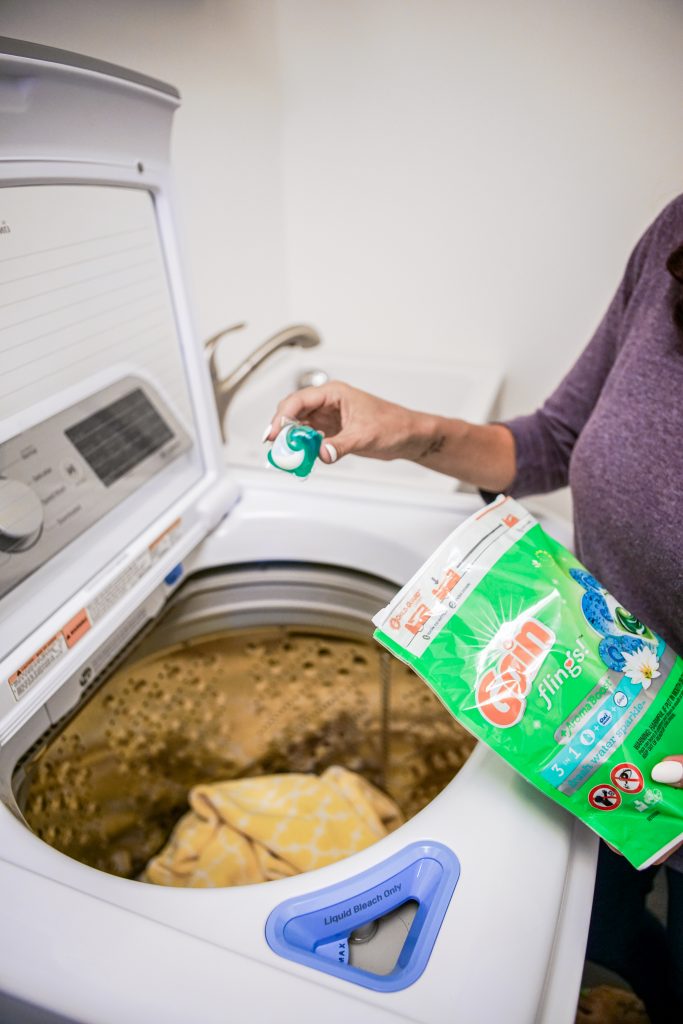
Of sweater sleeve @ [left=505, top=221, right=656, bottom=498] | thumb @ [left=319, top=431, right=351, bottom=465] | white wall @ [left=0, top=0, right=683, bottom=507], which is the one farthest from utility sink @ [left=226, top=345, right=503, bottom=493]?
thumb @ [left=319, top=431, right=351, bottom=465]

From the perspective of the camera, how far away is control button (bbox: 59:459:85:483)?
2.15ft

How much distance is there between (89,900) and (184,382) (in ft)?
1.97

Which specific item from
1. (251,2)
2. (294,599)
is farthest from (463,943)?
(251,2)

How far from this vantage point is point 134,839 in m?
0.87

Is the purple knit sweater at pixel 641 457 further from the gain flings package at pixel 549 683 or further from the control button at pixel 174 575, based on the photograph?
the control button at pixel 174 575

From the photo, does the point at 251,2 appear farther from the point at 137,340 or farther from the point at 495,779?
the point at 495,779

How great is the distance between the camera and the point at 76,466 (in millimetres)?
674

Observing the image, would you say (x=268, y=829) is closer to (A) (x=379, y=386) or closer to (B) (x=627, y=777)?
(B) (x=627, y=777)

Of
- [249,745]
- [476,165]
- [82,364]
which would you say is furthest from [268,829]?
[476,165]

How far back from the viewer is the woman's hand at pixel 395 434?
0.67 m

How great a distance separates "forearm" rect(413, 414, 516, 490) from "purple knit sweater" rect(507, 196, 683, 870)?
116 mm

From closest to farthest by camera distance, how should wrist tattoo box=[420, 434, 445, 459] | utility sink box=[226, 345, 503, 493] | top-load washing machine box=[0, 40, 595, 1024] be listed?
top-load washing machine box=[0, 40, 595, 1024] < wrist tattoo box=[420, 434, 445, 459] < utility sink box=[226, 345, 503, 493]

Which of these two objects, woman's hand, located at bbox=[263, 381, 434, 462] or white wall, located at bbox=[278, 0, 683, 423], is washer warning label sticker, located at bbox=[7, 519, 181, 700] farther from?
white wall, located at bbox=[278, 0, 683, 423]

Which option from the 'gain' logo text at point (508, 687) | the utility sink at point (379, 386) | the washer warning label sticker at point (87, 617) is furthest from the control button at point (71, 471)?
the utility sink at point (379, 386)
